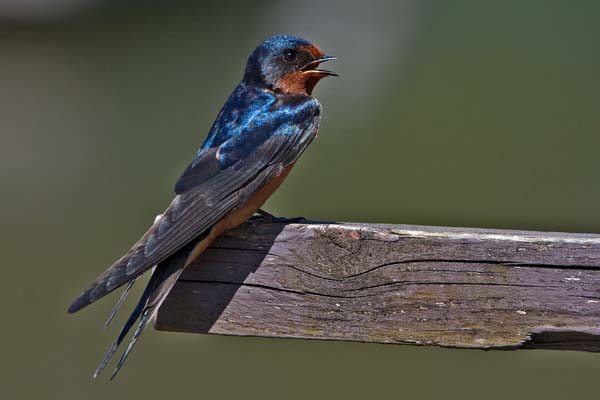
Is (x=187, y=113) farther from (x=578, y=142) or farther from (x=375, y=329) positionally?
(x=375, y=329)

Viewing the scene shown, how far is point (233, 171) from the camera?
2617 millimetres

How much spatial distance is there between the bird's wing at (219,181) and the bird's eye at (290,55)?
7.3 inches

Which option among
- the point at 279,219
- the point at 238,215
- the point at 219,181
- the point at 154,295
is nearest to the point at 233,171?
the point at 219,181

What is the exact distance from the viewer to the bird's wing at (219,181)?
85.0 inches

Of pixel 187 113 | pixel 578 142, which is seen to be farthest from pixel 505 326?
pixel 187 113

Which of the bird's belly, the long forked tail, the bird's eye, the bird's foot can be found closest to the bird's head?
the bird's eye

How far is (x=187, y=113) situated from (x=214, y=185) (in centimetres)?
293

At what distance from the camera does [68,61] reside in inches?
231

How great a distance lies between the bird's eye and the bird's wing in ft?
0.61

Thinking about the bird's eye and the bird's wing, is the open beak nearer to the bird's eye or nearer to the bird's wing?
the bird's eye

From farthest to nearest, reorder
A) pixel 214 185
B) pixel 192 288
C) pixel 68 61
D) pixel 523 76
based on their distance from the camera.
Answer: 1. pixel 68 61
2. pixel 523 76
3. pixel 214 185
4. pixel 192 288

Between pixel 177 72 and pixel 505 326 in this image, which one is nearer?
pixel 505 326

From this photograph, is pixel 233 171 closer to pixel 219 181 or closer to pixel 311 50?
pixel 219 181

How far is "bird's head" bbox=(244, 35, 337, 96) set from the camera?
3.14m
